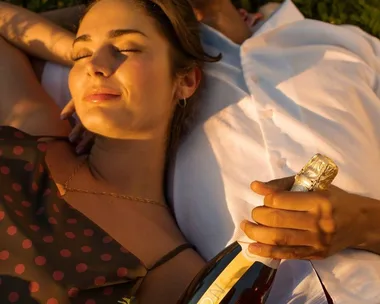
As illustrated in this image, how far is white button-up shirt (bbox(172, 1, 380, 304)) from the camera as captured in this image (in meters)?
1.31

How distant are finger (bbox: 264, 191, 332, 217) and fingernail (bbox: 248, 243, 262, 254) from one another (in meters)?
0.07

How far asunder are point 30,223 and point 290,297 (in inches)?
21.0

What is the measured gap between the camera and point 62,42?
1482 mm

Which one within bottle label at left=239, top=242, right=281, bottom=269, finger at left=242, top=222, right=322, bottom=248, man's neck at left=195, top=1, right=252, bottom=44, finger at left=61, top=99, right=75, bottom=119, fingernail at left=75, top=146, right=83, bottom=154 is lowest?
fingernail at left=75, top=146, right=83, bottom=154

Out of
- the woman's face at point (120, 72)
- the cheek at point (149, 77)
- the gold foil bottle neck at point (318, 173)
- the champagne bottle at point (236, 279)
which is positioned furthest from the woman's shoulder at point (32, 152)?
the gold foil bottle neck at point (318, 173)

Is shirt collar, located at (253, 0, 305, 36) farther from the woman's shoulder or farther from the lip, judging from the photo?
the woman's shoulder

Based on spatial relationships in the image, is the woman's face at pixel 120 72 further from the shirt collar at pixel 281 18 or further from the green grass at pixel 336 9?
the green grass at pixel 336 9

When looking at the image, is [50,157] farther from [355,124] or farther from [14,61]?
[355,124]

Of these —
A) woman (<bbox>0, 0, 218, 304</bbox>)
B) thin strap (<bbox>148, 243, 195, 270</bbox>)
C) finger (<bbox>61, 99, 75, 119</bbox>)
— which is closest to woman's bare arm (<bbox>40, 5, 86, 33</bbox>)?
woman (<bbox>0, 0, 218, 304</bbox>)

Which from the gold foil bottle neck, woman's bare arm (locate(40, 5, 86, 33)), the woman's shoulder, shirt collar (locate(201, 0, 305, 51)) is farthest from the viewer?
woman's bare arm (locate(40, 5, 86, 33))

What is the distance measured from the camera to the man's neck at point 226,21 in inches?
59.6

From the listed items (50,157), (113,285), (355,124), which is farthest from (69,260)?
(355,124)

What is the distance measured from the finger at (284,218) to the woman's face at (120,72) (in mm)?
370

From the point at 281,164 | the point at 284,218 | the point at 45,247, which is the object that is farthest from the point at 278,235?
the point at 45,247
